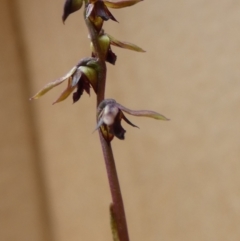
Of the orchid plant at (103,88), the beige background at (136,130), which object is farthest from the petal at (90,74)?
the beige background at (136,130)

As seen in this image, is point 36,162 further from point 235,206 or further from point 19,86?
point 235,206

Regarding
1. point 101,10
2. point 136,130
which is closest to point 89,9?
point 101,10

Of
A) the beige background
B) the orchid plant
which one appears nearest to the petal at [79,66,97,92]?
the orchid plant

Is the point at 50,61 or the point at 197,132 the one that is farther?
the point at 50,61

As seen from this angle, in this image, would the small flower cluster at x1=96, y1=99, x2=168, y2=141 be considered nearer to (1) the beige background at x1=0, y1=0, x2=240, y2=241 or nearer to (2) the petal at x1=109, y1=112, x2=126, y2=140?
(2) the petal at x1=109, y1=112, x2=126, y2=140

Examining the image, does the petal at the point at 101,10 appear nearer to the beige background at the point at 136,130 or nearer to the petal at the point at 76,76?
the petal at the point at 76,76

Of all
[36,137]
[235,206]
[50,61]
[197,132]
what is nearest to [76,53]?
[50,61]
